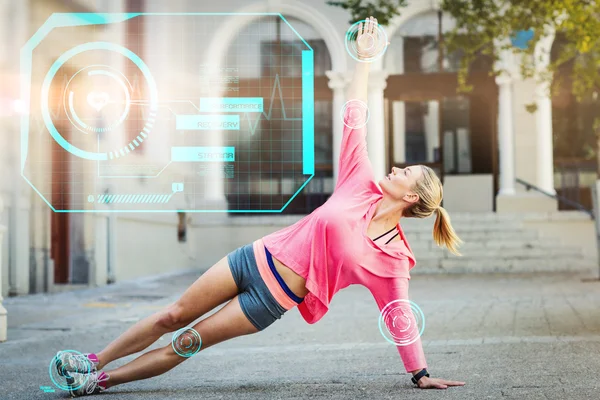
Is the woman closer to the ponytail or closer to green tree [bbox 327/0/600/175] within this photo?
the ponytail

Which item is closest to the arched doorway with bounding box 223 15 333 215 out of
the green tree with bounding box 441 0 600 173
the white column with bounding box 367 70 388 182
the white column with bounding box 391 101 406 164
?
the white column with bounding box 367 70 388 182

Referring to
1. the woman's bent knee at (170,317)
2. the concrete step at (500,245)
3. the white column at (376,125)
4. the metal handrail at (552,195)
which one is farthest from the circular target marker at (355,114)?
the metal handrail at (552,195)

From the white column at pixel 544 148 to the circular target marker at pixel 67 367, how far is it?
43.0 feet

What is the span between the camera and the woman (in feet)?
10.6

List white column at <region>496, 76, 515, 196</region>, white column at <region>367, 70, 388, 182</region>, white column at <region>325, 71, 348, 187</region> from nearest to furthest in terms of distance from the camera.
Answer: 1. white column at <region>367, 70, 388, 182</region>
2. white column at <region>325, 71, 348, 187</region>
3. white column at <region>496, 76, 515, 196</region>

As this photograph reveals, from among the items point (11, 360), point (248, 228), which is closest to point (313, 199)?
point (248, 228)

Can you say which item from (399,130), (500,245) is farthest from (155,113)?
(399,130)

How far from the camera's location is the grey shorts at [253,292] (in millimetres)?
3305

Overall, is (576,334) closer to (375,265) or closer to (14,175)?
(375,265)

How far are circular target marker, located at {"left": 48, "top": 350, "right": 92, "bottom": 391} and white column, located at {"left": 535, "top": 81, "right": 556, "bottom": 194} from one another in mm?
13102

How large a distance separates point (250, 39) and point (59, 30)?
496cm

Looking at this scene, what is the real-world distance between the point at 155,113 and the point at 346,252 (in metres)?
3.67

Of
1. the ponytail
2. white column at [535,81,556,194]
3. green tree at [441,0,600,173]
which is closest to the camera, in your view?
the ponytail

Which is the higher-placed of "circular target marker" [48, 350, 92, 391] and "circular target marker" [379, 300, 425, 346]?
"circular target marker" [379, 300, 425, 346]
